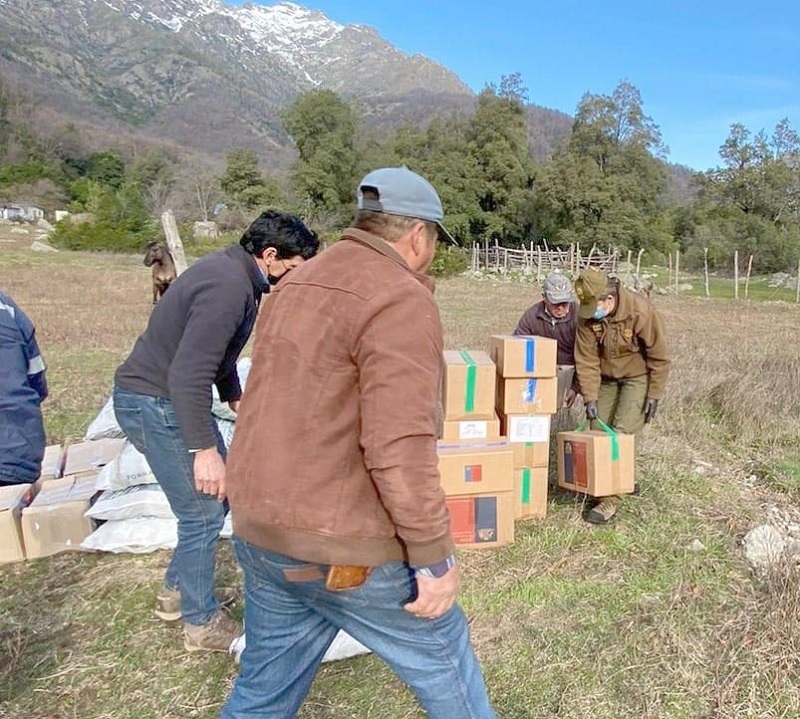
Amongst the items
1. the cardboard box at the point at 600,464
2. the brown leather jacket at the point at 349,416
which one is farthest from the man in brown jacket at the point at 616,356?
the brown leather jacket at the point at 349,416

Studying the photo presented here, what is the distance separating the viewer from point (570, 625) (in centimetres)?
257

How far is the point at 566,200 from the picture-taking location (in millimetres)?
31297

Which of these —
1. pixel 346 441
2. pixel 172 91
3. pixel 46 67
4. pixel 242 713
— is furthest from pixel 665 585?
pixel 172 91

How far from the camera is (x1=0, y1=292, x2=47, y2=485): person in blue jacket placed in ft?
8.89

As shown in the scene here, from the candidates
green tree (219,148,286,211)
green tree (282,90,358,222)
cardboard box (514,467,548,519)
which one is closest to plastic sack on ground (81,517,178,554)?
cardboard box (514,467,548,519)

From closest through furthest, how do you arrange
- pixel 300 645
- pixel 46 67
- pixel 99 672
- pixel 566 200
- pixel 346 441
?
pixel 346 441 < pixel 300 645 < pixel 99 672 < pixel 566 200 < pixel 46 67

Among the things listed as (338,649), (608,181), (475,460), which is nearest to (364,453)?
(338,649)

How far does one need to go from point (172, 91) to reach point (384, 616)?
177748 mm

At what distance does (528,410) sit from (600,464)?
455 millimetres

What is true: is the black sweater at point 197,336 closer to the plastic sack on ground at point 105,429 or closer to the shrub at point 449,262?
the plastic sack on ground at point 105,429

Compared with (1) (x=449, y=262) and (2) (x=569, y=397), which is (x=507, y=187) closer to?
(1) (x=449, y=262)

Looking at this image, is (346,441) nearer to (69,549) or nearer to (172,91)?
(69,549)

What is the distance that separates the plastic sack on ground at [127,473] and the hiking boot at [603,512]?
227 centimetres

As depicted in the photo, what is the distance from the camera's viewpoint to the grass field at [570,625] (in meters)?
Result: 2.16
